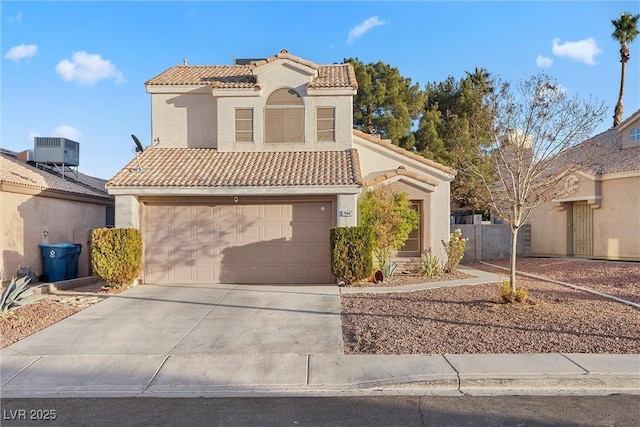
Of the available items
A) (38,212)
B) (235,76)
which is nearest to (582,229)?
(235,76)

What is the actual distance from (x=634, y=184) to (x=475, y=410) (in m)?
15.0

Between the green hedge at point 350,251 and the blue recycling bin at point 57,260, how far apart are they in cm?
782

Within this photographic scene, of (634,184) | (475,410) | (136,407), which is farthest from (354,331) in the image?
(634,184)

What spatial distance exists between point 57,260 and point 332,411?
37.5 ft

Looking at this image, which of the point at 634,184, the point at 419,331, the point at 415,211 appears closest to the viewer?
the point at 419,331

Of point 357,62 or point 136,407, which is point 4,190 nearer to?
point 136,407

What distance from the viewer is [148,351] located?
24.6 feet

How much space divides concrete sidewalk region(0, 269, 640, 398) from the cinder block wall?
12.3 m

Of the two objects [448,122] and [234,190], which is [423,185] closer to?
[234,190]

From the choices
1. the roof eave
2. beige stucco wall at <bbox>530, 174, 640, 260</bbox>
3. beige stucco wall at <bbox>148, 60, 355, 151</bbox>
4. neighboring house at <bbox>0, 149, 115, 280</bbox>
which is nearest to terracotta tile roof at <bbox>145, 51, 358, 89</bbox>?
beige stucco wall at <bbox>148, 60, 355, 151</bbox>

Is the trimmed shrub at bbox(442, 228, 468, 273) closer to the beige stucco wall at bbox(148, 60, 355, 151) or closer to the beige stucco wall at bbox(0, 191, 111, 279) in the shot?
the beige stucco wall at bbox(148, 60, 355, 151)

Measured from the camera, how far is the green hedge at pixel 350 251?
484 inches

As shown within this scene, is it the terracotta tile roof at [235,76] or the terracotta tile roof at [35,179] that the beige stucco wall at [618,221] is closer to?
the terracotta tile roof at [235,76]

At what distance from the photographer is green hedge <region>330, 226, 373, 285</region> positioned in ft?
40.3
